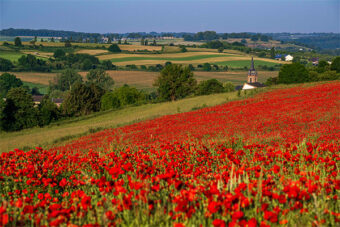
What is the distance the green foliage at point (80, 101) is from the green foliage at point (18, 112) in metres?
8.27

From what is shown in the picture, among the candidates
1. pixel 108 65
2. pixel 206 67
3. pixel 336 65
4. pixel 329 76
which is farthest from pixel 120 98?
pixel 206 67

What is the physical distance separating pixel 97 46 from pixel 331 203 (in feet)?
610

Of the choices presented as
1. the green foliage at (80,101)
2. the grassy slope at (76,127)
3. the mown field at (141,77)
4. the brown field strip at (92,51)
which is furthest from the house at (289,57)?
the grassy slope at (76,127)

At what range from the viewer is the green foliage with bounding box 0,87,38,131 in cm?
6338

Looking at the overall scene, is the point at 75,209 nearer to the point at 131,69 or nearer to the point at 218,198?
the point at 218,198

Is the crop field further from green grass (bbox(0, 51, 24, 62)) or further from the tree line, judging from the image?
the tree line

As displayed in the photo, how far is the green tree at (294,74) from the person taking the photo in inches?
2847

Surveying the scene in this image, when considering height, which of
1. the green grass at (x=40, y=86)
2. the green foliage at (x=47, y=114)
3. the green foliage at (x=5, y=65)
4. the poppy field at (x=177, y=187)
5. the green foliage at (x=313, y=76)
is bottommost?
the green grass at (x=40, y=86)

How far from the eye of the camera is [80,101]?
246 ft

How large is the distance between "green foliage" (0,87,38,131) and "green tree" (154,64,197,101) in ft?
72.8

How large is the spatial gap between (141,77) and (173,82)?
200 feet

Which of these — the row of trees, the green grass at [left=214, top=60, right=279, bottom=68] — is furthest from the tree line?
the green grass at [left=214, top=60, right=279, bottom=68]

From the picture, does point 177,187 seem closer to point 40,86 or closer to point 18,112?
point 18,112

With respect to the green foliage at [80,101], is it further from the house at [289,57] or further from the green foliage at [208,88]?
the house at [289,57]
